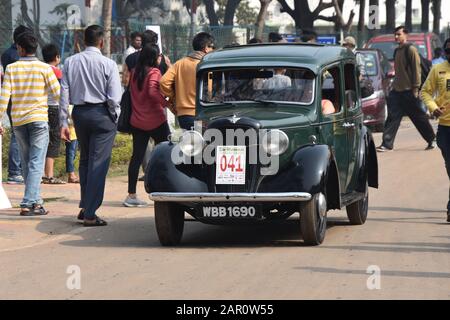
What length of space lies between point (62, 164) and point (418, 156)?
624cm

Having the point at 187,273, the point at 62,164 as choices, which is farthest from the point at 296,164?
the point at 62,164

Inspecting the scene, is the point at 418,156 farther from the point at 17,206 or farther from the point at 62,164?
the point at 17,206

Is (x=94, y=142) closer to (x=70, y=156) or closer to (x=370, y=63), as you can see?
(x=70, y=156)

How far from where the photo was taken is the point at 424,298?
8.37 meters

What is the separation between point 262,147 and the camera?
10.9 meters

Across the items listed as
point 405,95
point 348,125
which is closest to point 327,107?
point 348,125

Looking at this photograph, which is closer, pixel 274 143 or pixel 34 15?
pixel 274 143

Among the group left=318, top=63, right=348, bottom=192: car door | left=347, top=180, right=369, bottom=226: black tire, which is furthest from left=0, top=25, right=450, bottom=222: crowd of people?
left=347, top=180, right=369, bottom=226: black tire

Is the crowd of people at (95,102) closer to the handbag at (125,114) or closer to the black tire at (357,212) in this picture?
the handbag at (125,114)

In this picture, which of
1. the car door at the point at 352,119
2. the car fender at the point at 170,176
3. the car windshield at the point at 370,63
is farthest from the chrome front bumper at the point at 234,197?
the car windshield at the point at 370,63

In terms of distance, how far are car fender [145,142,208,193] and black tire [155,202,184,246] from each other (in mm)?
195

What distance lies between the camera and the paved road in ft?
28.8

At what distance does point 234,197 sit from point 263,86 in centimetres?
159

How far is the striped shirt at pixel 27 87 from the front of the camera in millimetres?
13109
